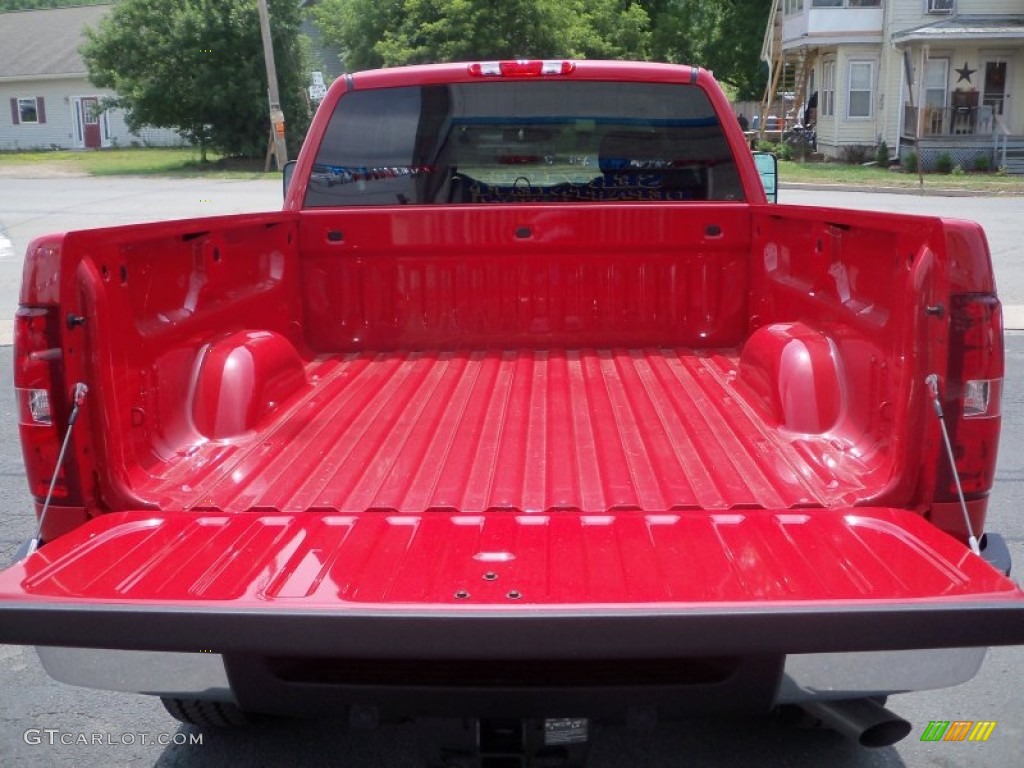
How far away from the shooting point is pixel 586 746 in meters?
2.51

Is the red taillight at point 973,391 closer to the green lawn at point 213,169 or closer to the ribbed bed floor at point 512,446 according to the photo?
the ribbed bed floor at point 512,446

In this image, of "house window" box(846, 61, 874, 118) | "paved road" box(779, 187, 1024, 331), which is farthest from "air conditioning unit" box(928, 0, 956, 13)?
"paved road" box(779, 187, 1024, 331)

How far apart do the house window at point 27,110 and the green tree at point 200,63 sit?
14.5 metres

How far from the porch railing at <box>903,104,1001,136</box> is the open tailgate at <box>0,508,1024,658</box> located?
31338 mm

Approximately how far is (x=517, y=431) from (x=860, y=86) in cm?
3350

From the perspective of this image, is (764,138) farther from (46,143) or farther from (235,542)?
(235,542)

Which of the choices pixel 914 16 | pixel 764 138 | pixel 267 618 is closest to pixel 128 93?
pixel 764 138

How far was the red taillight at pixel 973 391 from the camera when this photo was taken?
2.63 m

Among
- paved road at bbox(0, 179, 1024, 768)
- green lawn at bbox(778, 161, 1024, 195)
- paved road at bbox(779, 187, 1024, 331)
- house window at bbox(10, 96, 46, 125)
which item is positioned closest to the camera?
paved road at bbox(0, 179, 1024, 768)

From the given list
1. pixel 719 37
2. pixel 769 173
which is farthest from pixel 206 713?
pixel 719 37

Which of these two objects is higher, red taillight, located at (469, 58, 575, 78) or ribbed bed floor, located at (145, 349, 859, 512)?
red taillight, located at (469, 58, 575, 78)

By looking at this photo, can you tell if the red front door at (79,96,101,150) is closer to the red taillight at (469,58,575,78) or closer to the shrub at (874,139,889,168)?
the shrub at (874,139,889,168)

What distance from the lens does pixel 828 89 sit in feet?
116

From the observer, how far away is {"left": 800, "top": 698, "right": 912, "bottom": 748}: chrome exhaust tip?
9.05 ft
